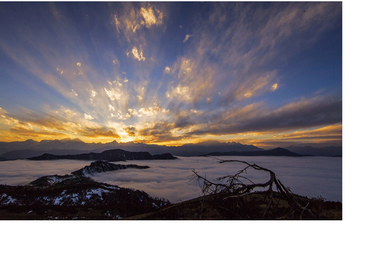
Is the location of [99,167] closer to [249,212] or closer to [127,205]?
[127,205]

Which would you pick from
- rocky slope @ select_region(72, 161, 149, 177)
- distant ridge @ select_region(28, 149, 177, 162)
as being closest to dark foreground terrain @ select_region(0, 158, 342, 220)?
rocky slope @ select_region(72, 161, 149, 177)

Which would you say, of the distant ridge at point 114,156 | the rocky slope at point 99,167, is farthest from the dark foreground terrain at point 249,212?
the distant ridge at point 114,156

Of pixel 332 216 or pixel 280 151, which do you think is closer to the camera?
pixel 332 216

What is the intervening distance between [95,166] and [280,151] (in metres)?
117

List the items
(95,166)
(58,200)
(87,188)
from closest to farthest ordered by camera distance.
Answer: (58,200), (87,188), (95,166)

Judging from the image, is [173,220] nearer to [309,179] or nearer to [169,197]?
[309,179]

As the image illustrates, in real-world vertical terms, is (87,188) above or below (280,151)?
below

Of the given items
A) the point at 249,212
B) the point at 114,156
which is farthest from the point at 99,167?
the point at 249,212

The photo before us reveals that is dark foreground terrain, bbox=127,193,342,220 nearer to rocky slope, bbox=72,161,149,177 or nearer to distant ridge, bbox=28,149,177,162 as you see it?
rocky slope, bbox=72,161,149,177

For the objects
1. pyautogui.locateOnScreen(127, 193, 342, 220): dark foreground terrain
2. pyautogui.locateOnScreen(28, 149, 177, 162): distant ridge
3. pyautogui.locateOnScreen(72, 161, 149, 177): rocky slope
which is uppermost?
pyautogui.locateOnScreen(127, 193, 342, 220): dark foreground terrain

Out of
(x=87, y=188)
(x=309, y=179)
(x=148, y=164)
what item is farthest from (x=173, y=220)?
(x=148, y=164)

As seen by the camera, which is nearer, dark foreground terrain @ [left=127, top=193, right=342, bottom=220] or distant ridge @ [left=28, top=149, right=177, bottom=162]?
dark foreground terrain @ [left=127, top=193, right=342, bottom=220]
